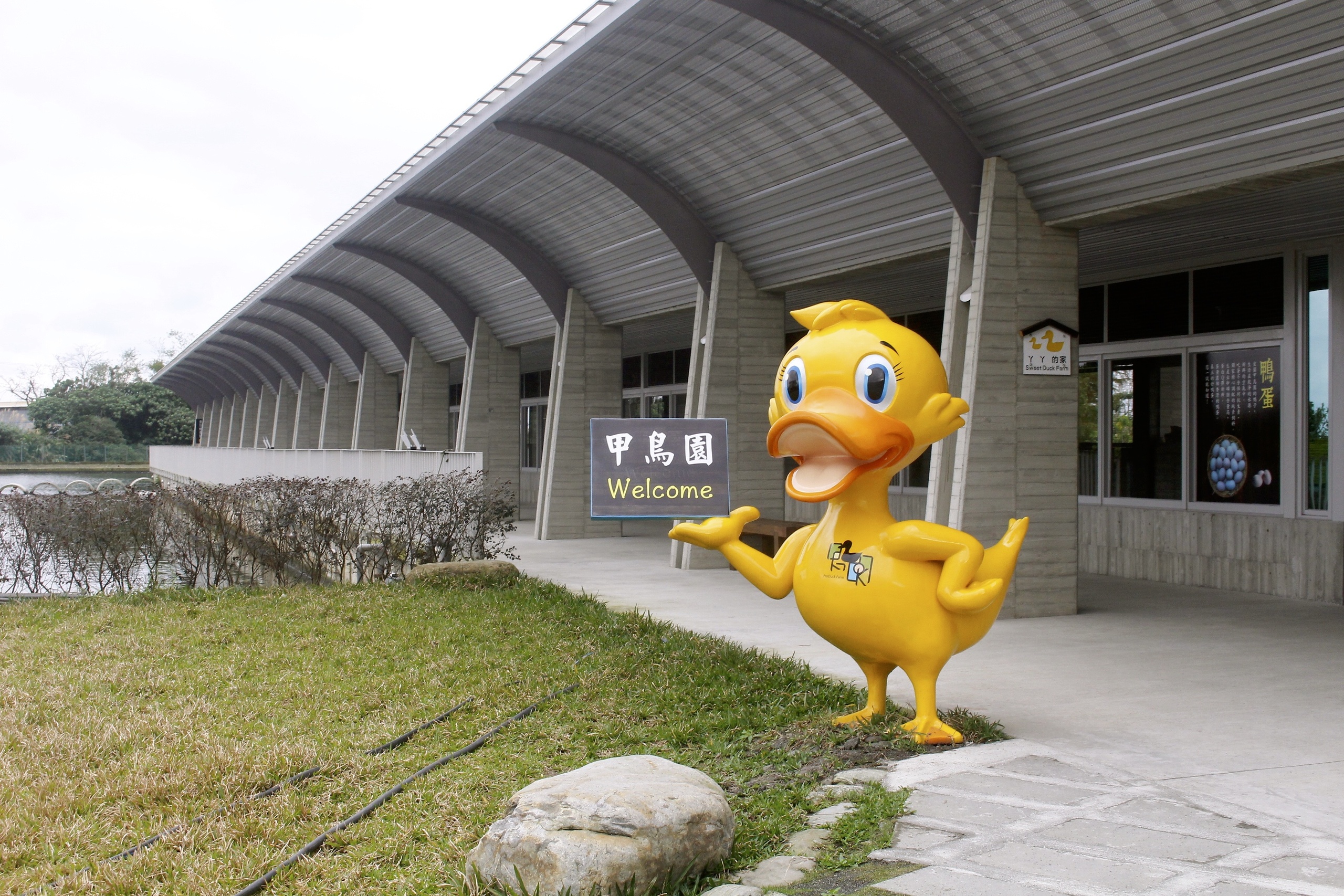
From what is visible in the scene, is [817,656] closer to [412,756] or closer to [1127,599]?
[412,756]

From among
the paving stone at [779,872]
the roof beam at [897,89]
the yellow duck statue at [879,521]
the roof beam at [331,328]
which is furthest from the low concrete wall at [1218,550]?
the roof beam at [331,328]

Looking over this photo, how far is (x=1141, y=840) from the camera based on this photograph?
15.3ft

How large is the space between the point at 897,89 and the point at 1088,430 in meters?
6.63

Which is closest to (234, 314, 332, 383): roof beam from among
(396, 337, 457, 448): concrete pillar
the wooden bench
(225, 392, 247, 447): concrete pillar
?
(396, 337, 457, 448): concrete pillar

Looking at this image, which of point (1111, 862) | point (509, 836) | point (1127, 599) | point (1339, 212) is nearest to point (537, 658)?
point (509, 836)

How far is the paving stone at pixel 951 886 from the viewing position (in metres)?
4.09

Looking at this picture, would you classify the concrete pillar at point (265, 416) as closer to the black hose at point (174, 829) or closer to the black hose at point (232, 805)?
the black hose at point (232, 805)

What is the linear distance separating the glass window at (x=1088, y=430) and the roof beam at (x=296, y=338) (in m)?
26.1

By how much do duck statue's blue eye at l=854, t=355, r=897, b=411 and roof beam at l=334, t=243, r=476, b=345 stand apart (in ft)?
58.3

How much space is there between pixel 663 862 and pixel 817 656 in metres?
5.08

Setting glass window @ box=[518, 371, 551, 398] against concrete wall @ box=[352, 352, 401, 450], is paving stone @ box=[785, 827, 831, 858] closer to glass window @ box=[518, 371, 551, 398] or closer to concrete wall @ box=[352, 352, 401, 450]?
glass window @ box=[518, 371, 551, 398]

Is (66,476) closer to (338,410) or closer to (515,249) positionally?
(338,410)

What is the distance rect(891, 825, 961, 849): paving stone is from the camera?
4.66 metres

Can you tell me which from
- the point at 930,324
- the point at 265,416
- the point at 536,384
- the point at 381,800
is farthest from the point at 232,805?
the point at 265,416
